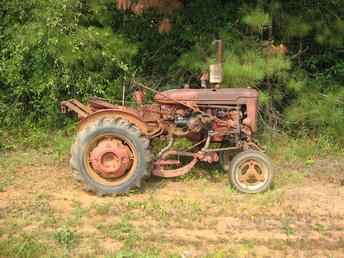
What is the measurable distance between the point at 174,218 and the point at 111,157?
1250mm

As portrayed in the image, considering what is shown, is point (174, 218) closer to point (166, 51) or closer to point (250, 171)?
point (250, 171)

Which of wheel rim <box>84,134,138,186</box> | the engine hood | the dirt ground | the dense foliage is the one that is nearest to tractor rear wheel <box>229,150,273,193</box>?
the dirt ground

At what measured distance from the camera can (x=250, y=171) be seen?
6.87 m

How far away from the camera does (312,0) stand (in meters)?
9.36

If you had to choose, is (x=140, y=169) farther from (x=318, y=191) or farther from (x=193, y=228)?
(x=318, y=191)

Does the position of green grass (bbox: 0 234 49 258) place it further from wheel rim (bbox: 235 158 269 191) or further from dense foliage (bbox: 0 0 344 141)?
dense foliage (bbox: 0 0 344 141)

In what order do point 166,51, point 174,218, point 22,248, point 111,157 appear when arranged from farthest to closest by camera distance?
point 166,51, point 111,157, point 174,218, point 22,248

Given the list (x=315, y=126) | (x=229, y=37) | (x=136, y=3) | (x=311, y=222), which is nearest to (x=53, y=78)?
(x=136, y=3)

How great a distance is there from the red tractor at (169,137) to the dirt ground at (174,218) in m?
0.23

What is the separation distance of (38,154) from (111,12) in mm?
2727

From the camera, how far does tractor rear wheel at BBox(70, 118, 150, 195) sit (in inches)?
262

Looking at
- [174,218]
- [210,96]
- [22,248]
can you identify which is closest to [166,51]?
[210,96]

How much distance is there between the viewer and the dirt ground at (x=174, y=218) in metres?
5.11

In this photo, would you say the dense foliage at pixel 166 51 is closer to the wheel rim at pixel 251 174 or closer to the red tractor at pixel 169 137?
the red tractor at pixel 169 137
